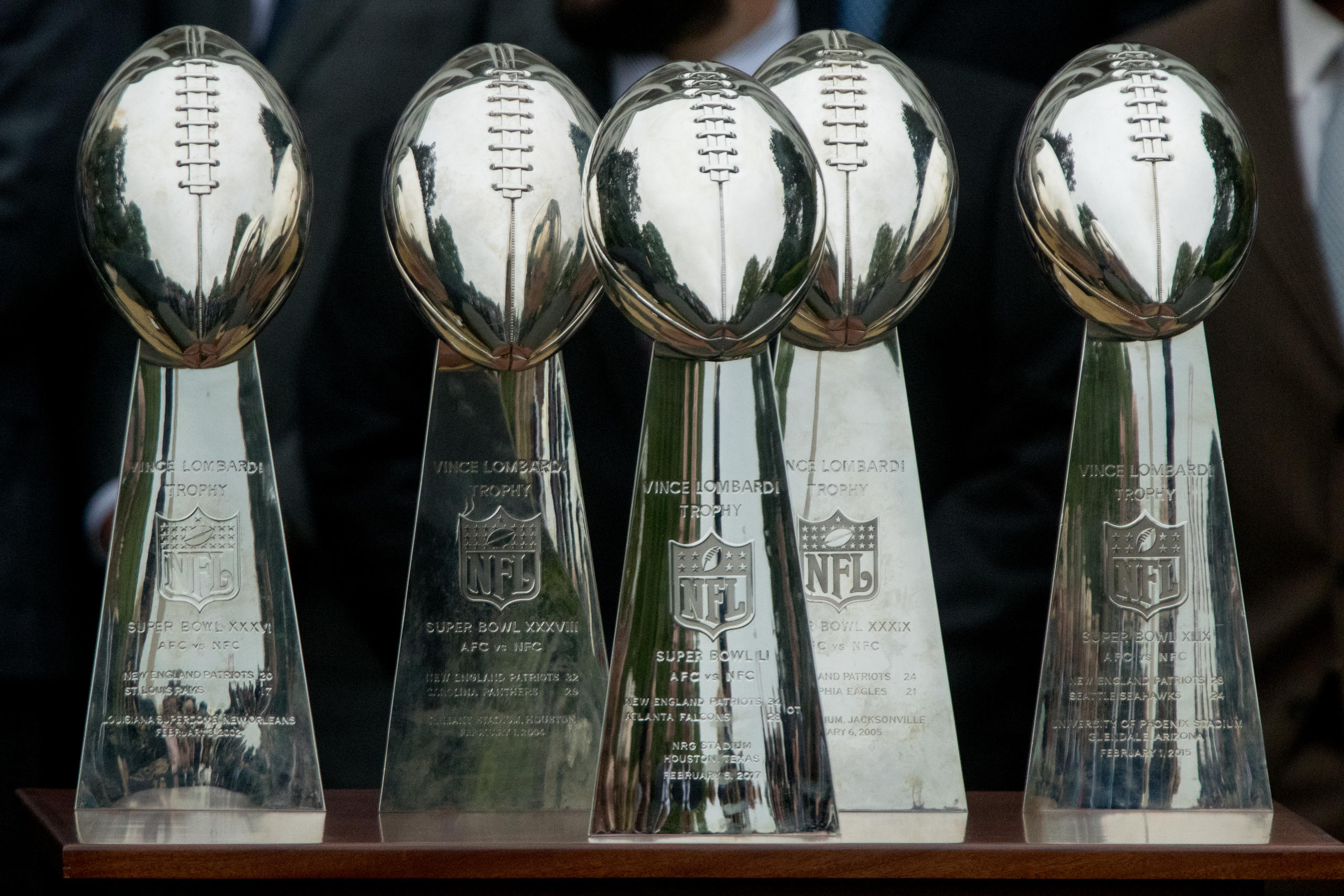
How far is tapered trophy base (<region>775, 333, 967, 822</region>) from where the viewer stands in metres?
0.78

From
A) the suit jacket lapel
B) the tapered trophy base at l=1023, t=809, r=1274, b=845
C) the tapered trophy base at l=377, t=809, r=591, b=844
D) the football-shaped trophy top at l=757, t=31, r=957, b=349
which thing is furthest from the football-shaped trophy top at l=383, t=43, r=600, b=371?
the suit jacket lapel

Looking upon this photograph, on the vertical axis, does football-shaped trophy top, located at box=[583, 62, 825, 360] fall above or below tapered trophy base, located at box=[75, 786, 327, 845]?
above

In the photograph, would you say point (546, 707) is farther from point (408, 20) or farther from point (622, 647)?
point (408, 20)

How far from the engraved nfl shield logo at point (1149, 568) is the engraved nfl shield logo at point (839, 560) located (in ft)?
0.40

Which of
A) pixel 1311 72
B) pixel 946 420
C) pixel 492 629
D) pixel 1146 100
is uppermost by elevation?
pixel 1311 72

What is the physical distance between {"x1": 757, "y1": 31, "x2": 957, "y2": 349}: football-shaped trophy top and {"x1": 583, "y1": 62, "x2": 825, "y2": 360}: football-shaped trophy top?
0.07m

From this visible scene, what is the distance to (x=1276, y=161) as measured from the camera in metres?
1.13

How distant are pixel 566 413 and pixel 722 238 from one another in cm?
17

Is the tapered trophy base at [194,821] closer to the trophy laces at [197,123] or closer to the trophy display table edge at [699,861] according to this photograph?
the trophy display table edge at [699,861]

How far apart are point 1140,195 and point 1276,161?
1.50 ft

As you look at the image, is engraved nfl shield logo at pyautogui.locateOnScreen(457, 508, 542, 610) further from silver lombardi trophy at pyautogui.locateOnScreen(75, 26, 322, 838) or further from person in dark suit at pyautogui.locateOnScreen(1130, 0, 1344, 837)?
person in dark suit at pyautogui.locateOnScreen(1130, 0, 1344, 837)

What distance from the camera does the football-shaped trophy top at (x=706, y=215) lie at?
0.67 m

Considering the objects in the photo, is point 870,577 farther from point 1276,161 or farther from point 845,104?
point 1276,161

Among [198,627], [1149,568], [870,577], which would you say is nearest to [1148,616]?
[1149,568]
